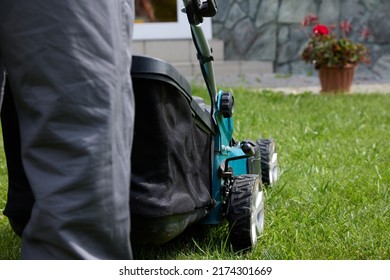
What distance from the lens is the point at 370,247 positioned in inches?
96.7

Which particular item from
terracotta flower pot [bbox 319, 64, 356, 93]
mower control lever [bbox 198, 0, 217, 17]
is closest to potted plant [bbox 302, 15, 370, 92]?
terracotta flower pot [bbox 319, 64, 356, 93]

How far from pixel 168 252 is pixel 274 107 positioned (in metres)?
3.20

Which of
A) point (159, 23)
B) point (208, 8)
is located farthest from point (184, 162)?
point (159, 23)

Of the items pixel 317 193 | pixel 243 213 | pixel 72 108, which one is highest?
pixel 72 108

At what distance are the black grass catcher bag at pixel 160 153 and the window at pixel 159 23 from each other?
594cm

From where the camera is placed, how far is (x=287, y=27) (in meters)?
7.92

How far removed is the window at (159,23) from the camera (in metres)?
8.05

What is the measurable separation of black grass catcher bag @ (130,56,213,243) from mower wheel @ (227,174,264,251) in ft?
0.62

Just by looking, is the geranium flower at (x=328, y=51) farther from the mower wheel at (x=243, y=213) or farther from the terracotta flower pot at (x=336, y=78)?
the mower wheel at (x=243, y=213)

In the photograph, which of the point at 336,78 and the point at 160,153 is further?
the point at 336,78

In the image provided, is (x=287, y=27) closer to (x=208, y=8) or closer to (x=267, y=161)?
(x=267, y=161)

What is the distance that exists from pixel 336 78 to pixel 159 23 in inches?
85.9

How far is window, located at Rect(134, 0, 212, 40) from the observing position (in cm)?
805

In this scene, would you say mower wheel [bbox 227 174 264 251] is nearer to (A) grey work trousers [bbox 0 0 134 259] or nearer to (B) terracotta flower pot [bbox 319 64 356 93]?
(A) grey work trousers [bbox 0 0 134 259]
